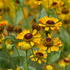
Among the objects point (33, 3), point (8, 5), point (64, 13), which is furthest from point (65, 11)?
point (8, 5)

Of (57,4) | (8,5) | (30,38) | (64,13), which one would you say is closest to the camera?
(30,38)

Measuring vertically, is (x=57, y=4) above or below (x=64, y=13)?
above

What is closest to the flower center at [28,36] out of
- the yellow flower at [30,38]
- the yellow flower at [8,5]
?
the yellow flower at [30,38]

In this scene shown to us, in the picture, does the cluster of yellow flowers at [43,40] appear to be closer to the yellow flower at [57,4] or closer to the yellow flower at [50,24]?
A: the yellow flower at [50,24]

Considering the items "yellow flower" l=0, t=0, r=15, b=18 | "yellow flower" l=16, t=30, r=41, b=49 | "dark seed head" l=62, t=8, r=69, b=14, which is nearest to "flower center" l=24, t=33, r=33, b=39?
"yellow flower" l=16, t=30, r=41, b=49

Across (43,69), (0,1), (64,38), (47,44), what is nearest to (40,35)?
(47,44)

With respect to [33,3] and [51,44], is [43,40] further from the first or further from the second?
[33,3]

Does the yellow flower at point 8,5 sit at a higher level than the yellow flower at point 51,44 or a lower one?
lower

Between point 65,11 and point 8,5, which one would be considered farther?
point 8,5

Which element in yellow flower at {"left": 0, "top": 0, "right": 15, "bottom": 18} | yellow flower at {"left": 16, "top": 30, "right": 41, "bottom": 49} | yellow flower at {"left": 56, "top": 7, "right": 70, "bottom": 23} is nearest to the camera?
yellow flower at {"left": 16, "top": 30, "right": 41, "bottom": 49}

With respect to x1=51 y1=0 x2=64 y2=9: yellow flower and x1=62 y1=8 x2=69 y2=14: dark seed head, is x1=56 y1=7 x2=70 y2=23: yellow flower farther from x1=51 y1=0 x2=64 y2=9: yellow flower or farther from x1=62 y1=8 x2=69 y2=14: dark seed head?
x1=51 y1=0 x2=64 y2=9: yellow flower

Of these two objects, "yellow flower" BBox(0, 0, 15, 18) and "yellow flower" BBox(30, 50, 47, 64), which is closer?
"yellow flower" BBox(30, 50, 47, 64)

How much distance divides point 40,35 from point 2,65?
1.72 ft

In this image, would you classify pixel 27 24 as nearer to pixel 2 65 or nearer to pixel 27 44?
pixel 2 65
